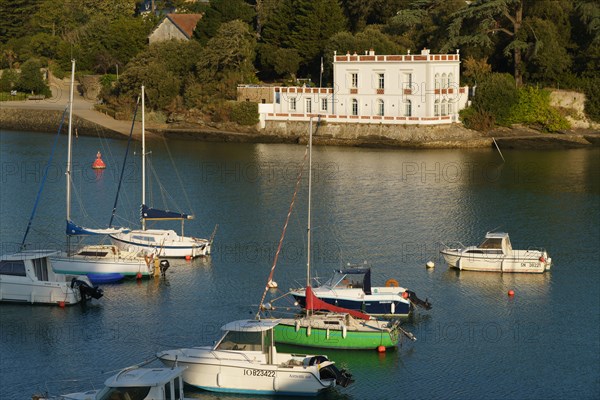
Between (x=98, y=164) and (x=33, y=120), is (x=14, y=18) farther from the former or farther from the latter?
(x=98, y=164)

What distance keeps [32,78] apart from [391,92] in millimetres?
34733

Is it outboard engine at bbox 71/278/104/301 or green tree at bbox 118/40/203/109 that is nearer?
outboard engine at bbox 71/278/104/301

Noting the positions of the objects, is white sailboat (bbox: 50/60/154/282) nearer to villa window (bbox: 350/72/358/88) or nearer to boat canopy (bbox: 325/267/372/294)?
boat canopy (bbox: 325/267/372/294)

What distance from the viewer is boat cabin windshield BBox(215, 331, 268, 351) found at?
28.0 m

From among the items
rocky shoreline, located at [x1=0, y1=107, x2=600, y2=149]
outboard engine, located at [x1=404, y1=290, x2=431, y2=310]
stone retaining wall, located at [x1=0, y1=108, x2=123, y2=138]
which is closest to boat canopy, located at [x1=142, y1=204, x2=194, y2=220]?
outboard engine, located at [x1=404, y1=290, x2=431, y2=310]

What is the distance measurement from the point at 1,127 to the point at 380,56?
31.1 m

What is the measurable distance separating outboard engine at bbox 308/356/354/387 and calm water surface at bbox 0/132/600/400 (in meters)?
0.53

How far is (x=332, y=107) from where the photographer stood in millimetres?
79000

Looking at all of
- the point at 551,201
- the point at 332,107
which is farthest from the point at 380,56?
the point at 551,201

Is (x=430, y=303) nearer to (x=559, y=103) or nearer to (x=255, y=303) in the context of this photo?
(x=255, y=303)

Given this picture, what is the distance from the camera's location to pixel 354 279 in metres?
35.7

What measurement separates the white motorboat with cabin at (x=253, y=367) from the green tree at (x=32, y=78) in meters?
71.6

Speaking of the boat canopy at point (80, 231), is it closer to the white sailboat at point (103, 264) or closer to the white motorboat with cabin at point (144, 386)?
the white sailboat at point (103, 264)

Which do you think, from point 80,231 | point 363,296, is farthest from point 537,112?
point 363,296
